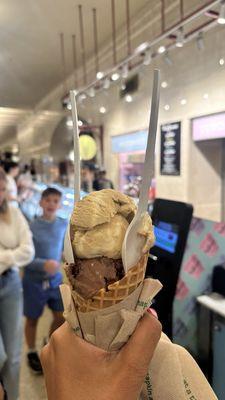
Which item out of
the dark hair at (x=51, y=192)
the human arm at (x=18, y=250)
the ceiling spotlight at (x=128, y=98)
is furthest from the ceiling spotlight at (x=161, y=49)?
the human arm at (x=18, y=250)

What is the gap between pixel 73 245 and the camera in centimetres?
63

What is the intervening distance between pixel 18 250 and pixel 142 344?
158 centimetres

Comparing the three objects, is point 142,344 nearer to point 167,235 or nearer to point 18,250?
point 167,235

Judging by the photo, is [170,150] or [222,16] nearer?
[222,16]

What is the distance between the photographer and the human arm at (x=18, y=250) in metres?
1.97

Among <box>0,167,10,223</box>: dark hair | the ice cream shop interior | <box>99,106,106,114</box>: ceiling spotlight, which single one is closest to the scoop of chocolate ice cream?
the ice cream shop interior

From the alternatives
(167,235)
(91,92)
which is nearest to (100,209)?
(167,235)

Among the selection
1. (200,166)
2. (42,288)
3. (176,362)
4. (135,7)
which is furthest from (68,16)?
(176,362)

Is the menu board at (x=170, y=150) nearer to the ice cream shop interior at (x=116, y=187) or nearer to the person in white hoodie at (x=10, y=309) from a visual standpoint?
the ice cream shop interior at (x=116, y=187)

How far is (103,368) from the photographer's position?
60 cm

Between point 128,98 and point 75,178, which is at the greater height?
point 128,98

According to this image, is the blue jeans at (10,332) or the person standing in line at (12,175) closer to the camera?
the blue jeans at (10,332)

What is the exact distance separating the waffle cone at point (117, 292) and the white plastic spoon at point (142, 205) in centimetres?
2

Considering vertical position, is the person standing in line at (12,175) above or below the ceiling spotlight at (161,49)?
below
